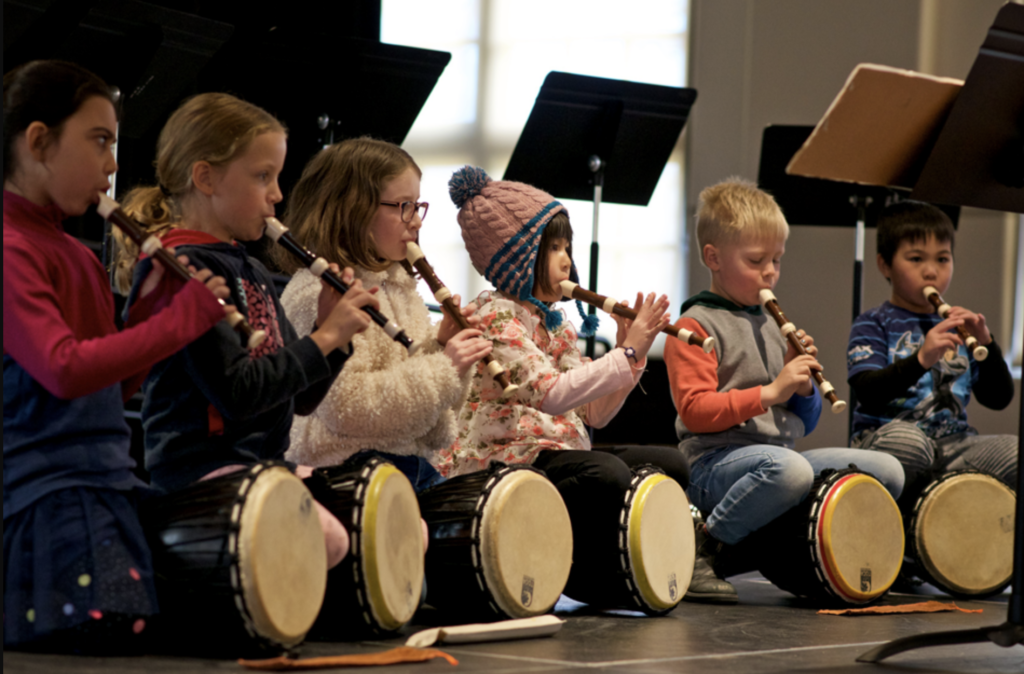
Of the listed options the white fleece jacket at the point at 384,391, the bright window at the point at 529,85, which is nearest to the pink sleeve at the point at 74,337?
the white fleece jacket at the point at 384,391

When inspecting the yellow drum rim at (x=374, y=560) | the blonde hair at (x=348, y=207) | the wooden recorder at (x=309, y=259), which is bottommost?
the yellow drum rim at (x=374, y=560)

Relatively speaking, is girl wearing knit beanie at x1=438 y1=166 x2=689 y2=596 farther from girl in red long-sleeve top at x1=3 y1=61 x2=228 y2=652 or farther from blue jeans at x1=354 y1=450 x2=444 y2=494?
girl in red long-sleeve top at x1=3 y1=61 x2=228 y2=652

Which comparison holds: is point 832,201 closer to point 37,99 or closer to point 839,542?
point 839,542

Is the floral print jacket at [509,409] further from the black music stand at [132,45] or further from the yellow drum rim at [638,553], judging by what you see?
the black music stand at [132,45]

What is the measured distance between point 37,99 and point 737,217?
199 cm

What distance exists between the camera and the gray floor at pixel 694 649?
→ 1.73 metres

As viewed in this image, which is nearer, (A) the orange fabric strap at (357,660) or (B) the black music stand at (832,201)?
(A) the orange fabric strap at (357,660)

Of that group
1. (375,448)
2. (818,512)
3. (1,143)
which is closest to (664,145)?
(818,512)

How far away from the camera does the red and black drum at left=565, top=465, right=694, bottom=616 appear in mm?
2539

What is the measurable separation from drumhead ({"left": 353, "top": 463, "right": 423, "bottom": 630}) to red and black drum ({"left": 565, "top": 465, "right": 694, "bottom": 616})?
58 cm

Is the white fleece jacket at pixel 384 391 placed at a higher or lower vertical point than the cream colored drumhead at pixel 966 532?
higher

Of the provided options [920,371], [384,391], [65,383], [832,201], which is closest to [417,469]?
[384,391]

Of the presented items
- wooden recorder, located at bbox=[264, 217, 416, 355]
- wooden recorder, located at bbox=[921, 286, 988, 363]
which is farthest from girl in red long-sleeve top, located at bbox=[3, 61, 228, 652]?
wooden recorder, located at bbox=[921, 286, 988, 363]

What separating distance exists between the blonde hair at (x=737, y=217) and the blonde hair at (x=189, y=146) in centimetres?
148
